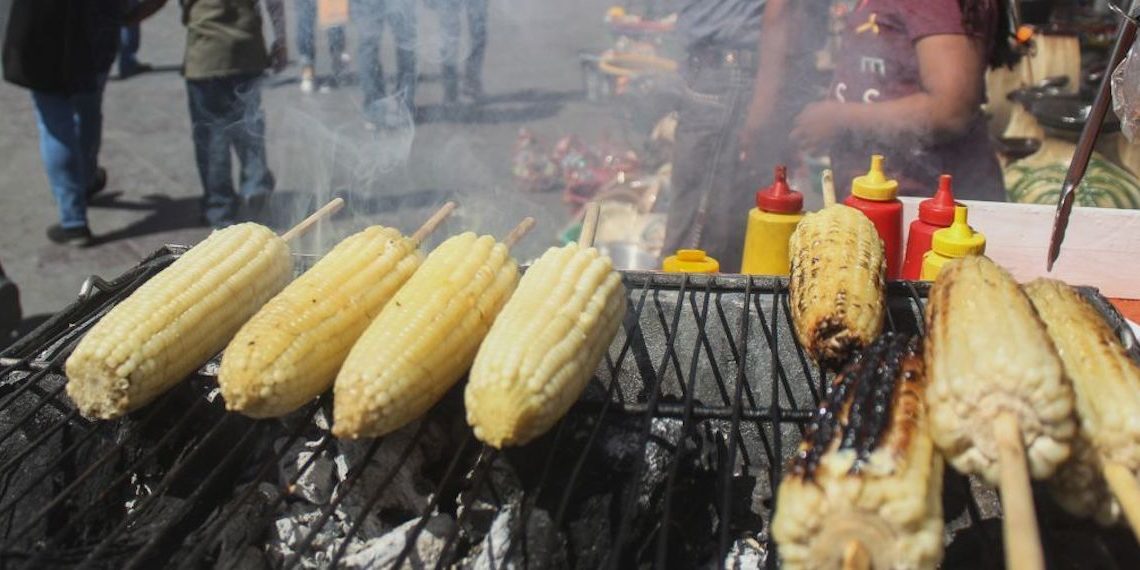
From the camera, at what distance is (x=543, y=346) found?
6.81ft

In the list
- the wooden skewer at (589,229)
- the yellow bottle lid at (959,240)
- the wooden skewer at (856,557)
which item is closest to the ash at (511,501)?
the wooden skewer at (589,229)

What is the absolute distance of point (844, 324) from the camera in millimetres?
2266

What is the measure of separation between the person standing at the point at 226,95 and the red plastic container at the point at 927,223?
6.48 metres

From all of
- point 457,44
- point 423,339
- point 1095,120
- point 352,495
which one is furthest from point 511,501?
point 457,44

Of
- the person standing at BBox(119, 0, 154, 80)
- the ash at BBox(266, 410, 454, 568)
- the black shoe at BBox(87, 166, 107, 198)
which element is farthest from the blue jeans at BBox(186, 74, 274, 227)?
the person standing at BBox(119, 0, 154, 80)

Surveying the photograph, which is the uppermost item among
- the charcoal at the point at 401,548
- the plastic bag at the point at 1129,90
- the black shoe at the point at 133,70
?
the plastic bag at the point at 1129,90

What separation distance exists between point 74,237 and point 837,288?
7607mm

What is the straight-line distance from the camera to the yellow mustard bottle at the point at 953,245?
9.71ft

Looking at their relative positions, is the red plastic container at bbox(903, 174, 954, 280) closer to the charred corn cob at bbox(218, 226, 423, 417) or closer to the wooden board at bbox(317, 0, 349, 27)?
the charred corn cob at bbox(218, 226, 423, 417)

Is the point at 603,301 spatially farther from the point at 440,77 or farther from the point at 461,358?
the point at 440,77

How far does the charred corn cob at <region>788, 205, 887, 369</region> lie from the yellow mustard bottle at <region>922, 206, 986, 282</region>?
40 centimetres

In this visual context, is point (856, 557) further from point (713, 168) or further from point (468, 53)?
point (468, 53)

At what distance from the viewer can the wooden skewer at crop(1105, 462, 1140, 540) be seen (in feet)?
5.17

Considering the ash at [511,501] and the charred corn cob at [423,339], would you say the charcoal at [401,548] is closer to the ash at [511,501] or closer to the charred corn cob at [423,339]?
the ash at [511,501]
